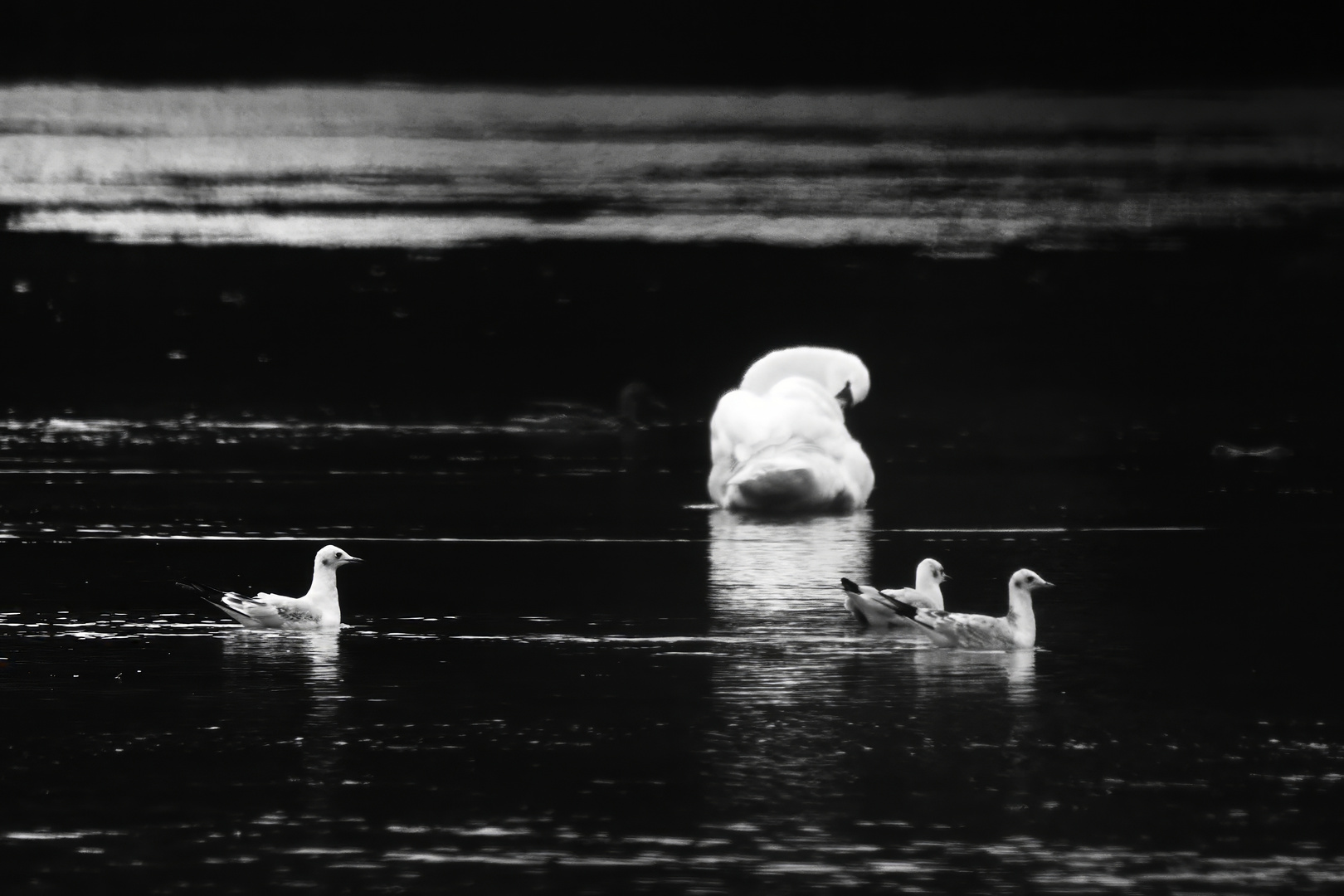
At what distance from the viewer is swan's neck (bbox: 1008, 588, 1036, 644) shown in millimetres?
10562

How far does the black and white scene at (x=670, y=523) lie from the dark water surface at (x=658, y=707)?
3cm

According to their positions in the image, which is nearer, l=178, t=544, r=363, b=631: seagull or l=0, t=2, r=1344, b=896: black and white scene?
l=0, t=2, r=1344, b=896: black and white scene

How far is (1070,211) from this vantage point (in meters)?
32.5

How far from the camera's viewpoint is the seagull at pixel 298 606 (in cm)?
1089

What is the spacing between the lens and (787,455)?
14.9 meters

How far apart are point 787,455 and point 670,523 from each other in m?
0.89

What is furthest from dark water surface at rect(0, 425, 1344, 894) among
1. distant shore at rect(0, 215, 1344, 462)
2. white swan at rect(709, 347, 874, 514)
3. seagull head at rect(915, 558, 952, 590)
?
distant shore at rect(0, 215, 1344, 462)

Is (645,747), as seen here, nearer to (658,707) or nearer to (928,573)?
(658,707)

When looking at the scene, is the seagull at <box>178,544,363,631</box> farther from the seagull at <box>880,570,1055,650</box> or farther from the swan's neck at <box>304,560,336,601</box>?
the seagull at <box>880,570,1055,650</box>

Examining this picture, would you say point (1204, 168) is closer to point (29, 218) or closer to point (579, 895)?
point (29, 218)

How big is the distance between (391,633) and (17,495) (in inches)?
194

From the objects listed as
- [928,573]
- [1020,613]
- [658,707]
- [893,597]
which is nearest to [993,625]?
[1020,613]

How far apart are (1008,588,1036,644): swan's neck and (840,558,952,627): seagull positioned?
0.35 metres

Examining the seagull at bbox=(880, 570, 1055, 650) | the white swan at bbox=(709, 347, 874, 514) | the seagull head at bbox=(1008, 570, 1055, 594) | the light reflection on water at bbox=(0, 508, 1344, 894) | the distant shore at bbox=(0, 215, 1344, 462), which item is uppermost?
the distant shore at bbox=(0, 215, 1344, 462)
